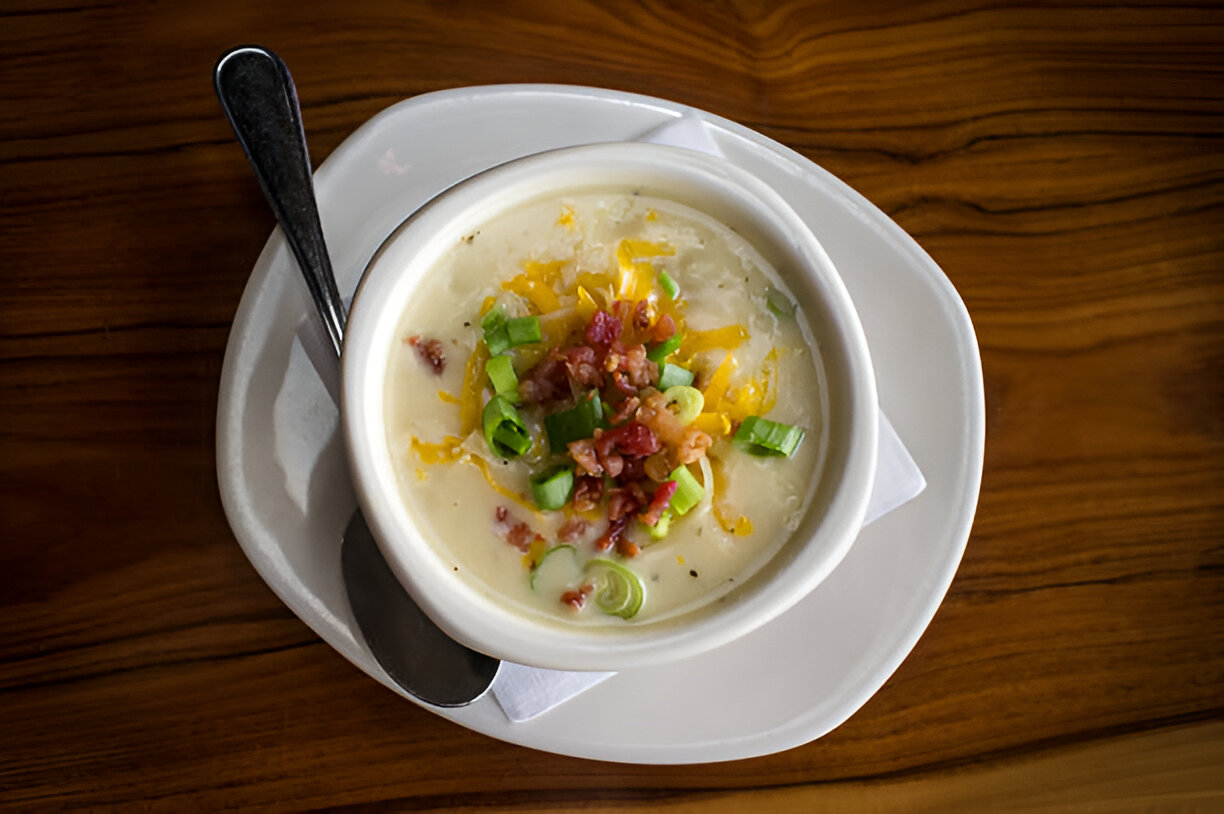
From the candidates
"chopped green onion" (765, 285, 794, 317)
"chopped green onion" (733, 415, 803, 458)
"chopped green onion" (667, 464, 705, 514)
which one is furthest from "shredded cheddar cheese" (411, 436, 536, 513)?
"chopped green onion" (765, 285, 794, 317)

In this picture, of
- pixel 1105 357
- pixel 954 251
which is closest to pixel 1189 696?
pixel 1105 357

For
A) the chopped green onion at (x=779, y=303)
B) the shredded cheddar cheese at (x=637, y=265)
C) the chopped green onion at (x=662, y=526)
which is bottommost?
the chopped green onion at (x=662, y=526)

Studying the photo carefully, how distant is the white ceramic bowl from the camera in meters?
1.39

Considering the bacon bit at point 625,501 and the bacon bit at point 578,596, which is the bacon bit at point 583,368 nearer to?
the bacon bit at point 625,501

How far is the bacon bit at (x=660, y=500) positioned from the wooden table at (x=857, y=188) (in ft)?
2.19

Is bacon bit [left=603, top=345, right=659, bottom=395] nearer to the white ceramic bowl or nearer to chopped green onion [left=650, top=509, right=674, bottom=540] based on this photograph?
chopped green onion [left=650, top=509, right=674, bottom=540]

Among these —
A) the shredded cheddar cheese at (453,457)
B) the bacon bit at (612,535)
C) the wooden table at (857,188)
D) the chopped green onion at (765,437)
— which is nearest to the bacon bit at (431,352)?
the shredded cheddar cheese at (453,457)

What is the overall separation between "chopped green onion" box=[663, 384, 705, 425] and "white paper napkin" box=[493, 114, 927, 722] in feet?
1.36

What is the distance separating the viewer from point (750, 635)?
1.70 meters

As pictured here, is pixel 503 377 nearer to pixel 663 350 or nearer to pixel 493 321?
pixel 493 321

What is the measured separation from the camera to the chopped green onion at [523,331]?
1422mm

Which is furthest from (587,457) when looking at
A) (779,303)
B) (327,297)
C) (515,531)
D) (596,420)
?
(327,297)

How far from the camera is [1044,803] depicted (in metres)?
1.92

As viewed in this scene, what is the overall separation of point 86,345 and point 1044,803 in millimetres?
1997
